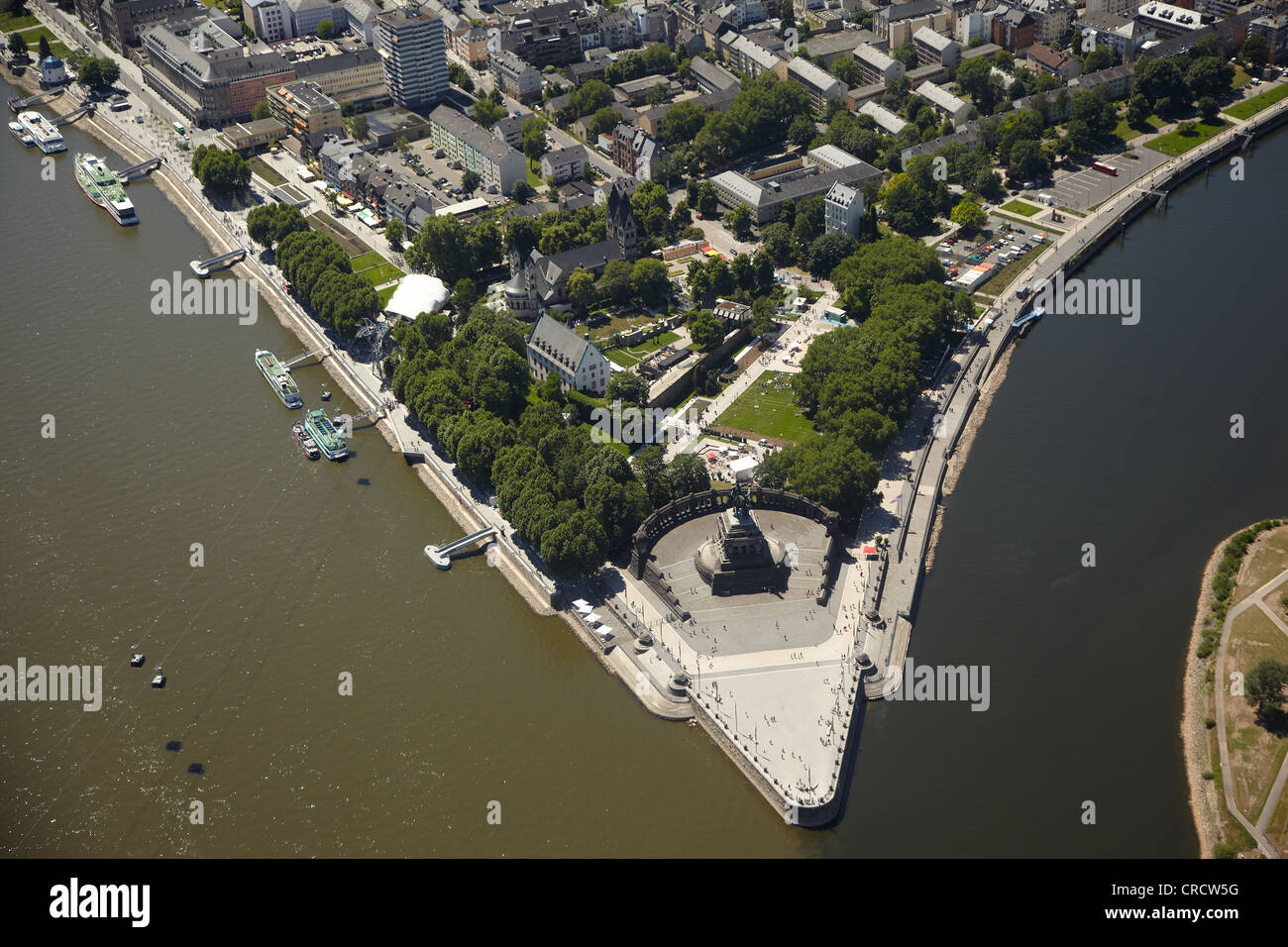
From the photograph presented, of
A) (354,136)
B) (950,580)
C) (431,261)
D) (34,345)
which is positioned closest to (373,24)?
(354,136)

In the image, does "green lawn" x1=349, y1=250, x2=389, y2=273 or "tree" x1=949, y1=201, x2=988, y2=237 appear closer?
"green lawn" x1=349, y1=250, x2=389, y2=273

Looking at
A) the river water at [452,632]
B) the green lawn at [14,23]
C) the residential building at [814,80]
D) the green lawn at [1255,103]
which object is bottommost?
the river water at [452,632]

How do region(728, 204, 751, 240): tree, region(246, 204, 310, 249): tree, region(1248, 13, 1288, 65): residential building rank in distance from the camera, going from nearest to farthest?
region(246, 204, 310, 249): tree
region(728, 204, 751, 240): tree
region(1248, 13, 1288, 65): residential building

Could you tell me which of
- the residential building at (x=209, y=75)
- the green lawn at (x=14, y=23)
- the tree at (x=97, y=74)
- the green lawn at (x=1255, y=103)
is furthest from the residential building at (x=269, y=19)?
the green lawn at (x=1255, y=103)

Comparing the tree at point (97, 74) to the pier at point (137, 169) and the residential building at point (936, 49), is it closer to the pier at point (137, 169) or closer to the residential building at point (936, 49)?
the pier at point (137, 169)

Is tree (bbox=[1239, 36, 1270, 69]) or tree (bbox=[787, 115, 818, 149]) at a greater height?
tree (bbox=[1239, 36, 1270, 69])

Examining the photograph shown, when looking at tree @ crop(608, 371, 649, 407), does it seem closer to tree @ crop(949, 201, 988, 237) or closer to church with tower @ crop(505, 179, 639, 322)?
church with tower @ crop(505, 179, 639, 322)

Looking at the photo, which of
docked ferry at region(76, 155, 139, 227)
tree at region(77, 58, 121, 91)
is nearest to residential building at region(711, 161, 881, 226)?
docked ferry at region(76, 155, 139, 227)
